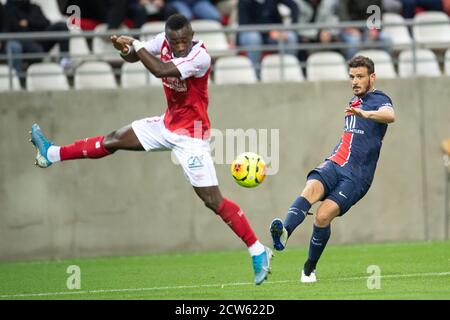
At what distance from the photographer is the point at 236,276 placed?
13.4m

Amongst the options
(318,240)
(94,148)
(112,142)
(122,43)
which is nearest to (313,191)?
(318,240)

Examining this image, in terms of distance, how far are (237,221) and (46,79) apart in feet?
24.6

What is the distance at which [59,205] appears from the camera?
17.8 m

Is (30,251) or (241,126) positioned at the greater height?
(241,126)

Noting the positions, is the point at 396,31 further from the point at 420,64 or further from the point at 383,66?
the point at 383,66

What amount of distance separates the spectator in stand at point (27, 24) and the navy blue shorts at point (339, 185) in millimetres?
7423

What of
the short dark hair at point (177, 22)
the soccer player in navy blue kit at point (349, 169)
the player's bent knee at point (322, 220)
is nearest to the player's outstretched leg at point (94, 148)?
the short dark hair at point (177, 22)

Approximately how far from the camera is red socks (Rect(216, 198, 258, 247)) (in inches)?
452

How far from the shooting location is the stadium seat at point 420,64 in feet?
61.5

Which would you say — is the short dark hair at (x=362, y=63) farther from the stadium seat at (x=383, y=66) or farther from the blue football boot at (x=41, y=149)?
the stadium seat at (x=383, y=66)
